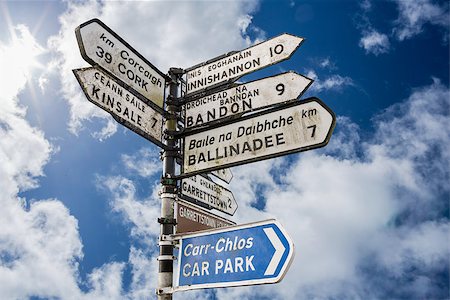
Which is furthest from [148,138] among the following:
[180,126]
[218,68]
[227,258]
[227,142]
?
[227,258]

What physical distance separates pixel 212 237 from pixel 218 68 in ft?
7.22

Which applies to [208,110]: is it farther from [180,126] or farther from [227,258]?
[227,258]

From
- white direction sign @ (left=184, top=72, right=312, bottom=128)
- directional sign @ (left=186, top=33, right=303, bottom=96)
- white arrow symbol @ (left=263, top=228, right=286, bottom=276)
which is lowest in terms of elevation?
white arrow symbol @ (left=263, top=228, right=286, bottom=276)

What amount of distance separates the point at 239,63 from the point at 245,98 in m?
0.55

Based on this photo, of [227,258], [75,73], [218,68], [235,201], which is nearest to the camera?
[227,258]

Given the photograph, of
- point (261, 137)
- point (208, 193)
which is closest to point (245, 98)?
point (261, 137)

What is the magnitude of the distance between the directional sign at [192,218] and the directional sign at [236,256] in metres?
0.42

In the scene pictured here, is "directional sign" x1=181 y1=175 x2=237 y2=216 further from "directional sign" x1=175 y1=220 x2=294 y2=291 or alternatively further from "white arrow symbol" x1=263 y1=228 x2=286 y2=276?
"white arrow symbol" x1=263 y1=228 x2=286 y2=276

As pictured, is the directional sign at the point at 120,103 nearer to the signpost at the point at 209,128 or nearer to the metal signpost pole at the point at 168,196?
the signpost at the point at 209,128

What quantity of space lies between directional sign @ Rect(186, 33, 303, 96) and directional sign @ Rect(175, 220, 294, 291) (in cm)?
197

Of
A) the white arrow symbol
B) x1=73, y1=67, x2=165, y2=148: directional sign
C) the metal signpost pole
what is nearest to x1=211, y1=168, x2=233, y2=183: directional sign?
the metal signpost pole

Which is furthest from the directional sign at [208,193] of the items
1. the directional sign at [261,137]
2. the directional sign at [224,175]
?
the directional sign at [261,137]

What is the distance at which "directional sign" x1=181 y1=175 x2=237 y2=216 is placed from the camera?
176 inches

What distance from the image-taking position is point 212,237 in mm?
3387
